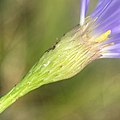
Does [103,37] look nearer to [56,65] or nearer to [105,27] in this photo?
[105,27]

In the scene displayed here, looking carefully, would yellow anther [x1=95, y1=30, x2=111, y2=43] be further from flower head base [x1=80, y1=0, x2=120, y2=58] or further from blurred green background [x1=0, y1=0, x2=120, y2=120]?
blurred green background [x1=0, y1=0, x2=120, y2=120]

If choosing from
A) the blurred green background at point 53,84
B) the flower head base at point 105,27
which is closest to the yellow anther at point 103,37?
the flower head base at point 105,27

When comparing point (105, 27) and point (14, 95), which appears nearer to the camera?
point (14, 95)

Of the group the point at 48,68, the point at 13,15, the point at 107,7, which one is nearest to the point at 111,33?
the point at 107,7

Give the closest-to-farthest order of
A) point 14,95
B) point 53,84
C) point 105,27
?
point 14,95 < point 105,27 < point 53,84

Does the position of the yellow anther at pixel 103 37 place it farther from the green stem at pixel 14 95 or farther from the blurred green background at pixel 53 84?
the blurred green background at pixel 53 84

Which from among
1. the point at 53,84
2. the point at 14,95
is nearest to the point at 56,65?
the point at 14,95

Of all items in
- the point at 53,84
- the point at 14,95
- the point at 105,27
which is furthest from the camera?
the point at 53,84
